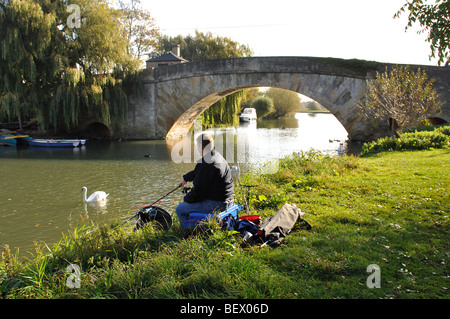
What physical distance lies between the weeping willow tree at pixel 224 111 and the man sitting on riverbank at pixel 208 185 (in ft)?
72.5

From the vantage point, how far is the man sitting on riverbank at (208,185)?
472 cm

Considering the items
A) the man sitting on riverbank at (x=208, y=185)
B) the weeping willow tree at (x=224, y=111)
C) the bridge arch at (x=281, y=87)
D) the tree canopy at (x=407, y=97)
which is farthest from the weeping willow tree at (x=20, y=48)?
the man sitting on riverbank at (x=208, y=185)

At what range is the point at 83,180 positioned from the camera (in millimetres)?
11219

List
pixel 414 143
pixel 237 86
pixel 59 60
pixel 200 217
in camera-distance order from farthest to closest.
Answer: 1. pixel 237 86
2. pixel 59 60
3. pixel 414 143
4. pixel 200 217

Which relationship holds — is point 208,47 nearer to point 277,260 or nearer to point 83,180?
point 83,180

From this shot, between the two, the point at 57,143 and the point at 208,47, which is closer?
the point at 57,143

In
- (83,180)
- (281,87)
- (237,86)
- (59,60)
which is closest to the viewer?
(83,180)

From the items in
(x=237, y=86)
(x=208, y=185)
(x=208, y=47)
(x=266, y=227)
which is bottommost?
(x=266, y=227)

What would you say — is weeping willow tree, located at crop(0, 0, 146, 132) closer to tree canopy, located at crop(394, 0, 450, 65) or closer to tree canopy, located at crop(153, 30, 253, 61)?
tree canopy, located at crop(153, 30, 253, 61)

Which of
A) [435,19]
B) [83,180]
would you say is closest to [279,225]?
[435,19]

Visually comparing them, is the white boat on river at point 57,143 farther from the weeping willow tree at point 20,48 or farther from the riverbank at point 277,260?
the riverbank at point 277,260

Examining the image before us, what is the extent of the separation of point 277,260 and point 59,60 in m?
18.1

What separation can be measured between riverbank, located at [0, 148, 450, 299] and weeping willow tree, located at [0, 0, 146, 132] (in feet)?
51.9

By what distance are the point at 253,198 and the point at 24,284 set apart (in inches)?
145
